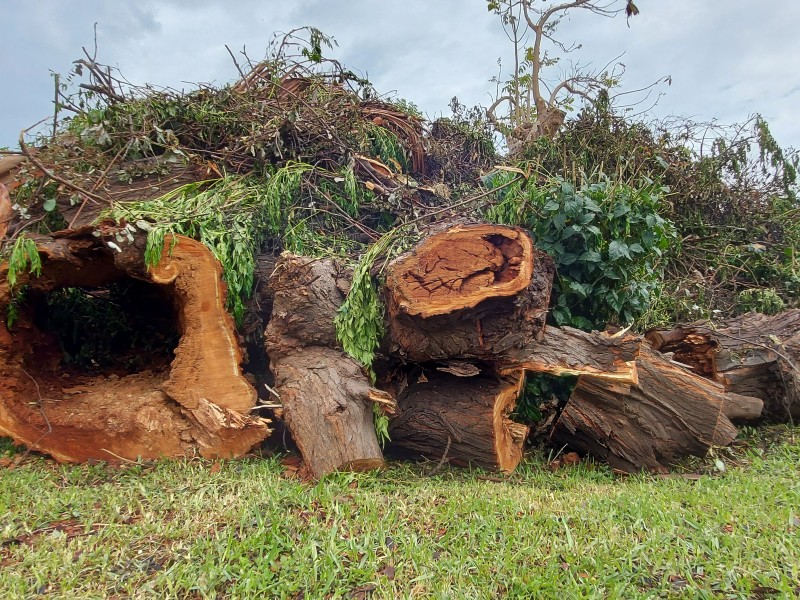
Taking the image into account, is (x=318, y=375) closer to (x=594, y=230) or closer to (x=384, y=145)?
(x=594, y=230)

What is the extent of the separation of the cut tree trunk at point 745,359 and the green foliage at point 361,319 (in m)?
2.51

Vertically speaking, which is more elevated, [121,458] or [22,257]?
[22,257]

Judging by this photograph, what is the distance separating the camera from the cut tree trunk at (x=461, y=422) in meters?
3.63

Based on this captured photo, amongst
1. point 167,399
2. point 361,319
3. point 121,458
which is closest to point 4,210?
point 167,399

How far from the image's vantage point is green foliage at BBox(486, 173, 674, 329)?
13.8 ft

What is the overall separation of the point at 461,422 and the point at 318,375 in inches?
41.4

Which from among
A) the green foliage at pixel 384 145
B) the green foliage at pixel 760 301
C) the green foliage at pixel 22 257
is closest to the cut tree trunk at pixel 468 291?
the green foliage at pixel 22 257

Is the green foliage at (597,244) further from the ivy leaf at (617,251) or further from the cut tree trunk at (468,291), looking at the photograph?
the cut tree trunk at (468,291)

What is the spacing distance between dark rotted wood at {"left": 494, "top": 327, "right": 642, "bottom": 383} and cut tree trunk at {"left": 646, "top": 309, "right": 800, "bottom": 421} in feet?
3.49

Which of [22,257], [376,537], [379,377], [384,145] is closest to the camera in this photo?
[376,537]

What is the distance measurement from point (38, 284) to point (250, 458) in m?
1.94

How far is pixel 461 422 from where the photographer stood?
3670 mm

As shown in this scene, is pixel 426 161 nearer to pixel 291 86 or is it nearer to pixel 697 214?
pixel 291 86

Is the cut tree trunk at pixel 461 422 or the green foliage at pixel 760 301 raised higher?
the green foliage at pixel 760 301
